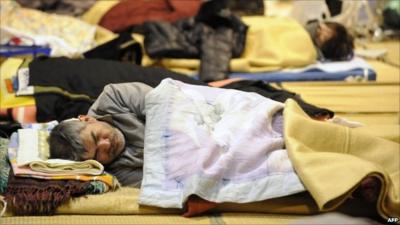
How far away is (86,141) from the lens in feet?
3.87

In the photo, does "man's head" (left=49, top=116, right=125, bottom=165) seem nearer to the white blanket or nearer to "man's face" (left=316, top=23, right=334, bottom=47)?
the white blanket

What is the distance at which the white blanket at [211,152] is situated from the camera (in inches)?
42.5

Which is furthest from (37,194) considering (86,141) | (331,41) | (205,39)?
(331,41)

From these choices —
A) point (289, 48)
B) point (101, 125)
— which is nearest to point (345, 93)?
point (289, 48)

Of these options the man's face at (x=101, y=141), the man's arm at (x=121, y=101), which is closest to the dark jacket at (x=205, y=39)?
the man's arm at (x=121, y=101)

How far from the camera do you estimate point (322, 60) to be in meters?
2.53

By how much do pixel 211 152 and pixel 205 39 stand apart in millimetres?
1348

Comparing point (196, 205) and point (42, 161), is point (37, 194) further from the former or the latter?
point (196, 205)

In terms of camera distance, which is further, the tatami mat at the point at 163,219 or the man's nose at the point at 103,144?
the man's nose at the point at 103,144

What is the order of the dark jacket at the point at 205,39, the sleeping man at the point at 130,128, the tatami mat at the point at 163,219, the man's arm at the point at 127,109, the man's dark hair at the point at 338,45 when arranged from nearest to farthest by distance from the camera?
the tatami mat at the point at 163,219 → the sleeping man at the point at 130,128 → the man's arm at the point at 127,109 → the dark jacket at the point at 205,39 → the man's dark hair at the point at 338,45

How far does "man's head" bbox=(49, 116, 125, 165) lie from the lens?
1185 mm

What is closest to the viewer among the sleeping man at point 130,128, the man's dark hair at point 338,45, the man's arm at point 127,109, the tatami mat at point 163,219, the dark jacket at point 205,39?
the tatami mat at point 163,219

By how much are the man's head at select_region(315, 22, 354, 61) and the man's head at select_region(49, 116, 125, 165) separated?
5.19 ft

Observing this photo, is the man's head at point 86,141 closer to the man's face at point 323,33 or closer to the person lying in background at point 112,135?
the person lying in background at point 112,135
